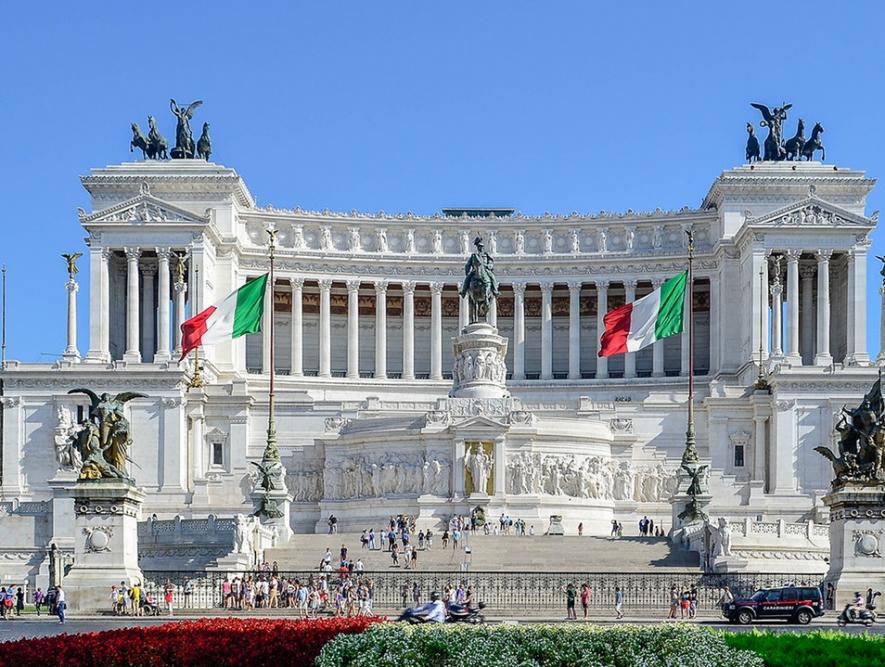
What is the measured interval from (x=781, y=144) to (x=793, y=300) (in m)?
13.4

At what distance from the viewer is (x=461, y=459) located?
85.6m

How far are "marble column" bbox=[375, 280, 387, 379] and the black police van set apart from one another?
68.6 m

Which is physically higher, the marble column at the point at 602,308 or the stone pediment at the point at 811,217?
the stone pediment at the point at 811,217

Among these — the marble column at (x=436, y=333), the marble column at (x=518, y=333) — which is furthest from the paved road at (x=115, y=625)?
the marble column at (x=518, y=333)

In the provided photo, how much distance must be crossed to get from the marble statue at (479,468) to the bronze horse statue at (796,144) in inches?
1737

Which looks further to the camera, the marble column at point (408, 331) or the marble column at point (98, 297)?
the marble column at point (408, 331)

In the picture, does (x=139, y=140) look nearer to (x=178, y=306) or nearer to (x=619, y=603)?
(x=178, y=306)

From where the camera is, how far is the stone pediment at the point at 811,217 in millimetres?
110000

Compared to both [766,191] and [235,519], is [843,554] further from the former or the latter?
[766,191]

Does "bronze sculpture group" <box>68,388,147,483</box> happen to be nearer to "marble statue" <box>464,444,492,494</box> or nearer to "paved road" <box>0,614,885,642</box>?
"paved road" <box>0,614,885,642</box>

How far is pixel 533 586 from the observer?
55.0m

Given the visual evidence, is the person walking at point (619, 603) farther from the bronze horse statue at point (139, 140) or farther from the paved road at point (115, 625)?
the bronze horse statue at point (139, 140)

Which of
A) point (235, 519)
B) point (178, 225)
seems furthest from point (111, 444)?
point (178, 225)

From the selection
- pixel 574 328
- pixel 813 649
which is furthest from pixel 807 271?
pixel 813 649
